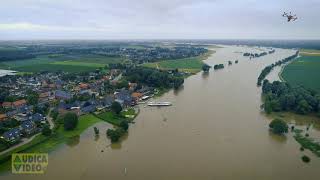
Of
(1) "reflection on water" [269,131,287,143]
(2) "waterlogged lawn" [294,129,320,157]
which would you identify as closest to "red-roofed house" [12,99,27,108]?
(1) "reflection on water" [269,131,287,143]

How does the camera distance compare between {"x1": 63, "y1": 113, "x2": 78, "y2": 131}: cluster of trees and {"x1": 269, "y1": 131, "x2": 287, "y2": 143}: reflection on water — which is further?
{"x1": 63, "y1": 113, "x2": 78, "y2": 131}: cluster of trees

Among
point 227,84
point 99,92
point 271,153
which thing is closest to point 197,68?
point 227,84

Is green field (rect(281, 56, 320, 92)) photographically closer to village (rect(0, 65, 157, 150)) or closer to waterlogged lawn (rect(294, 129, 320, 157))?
waterlogged lawn (rect(294, 129, 320, 157))

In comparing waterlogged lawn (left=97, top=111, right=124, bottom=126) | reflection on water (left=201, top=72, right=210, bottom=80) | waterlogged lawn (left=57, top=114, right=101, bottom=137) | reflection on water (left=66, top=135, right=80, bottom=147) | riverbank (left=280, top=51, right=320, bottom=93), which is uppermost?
riverbank (left=280, top=51, right=320, bottom=93)

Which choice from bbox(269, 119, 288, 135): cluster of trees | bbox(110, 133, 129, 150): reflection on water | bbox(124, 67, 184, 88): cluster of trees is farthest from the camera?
bbox(124, 67, 184, 88): cluster of trees

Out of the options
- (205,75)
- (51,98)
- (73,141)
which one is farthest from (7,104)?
(205,75)

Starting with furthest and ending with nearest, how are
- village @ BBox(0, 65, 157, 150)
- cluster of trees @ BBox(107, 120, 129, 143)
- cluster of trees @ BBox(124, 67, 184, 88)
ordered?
1. cluster of trees @ BBox(124, 67, 184, 88)
2. village @ BBox(0, 65, 157, 150)
3. cluster of trees @ BBox(107, 120, 129, 143)

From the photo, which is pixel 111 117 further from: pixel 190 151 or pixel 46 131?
pixel 190 151

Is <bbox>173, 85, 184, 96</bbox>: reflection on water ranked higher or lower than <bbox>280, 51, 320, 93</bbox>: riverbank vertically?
lower

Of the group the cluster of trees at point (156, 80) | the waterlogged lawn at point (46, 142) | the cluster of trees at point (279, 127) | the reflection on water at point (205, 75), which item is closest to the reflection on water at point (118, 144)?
the waterlogged lawn at point (46, 142)
